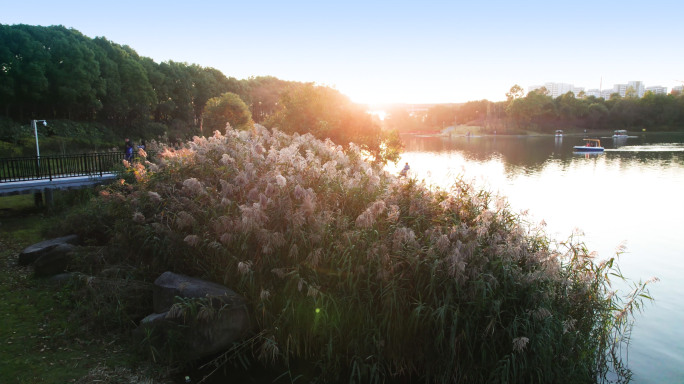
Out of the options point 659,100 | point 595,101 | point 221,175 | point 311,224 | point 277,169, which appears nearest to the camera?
point 311,224

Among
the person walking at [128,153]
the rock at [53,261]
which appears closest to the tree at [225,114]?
the person walking at [128,153]

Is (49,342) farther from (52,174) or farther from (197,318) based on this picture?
(52,174)

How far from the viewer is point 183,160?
11.6 m

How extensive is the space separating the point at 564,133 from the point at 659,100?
1013 inches

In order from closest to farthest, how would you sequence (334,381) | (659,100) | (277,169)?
(334,381) < (277,169) < (659,100)

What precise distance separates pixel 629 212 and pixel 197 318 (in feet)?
79.6

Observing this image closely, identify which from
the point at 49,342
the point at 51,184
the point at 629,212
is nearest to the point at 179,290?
the point at 49,342

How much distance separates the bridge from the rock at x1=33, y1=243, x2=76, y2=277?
6342 mm

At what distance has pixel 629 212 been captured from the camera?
894 inches

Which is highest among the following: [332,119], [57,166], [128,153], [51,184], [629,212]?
[332,119]

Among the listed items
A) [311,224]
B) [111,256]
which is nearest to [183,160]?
[111,256]

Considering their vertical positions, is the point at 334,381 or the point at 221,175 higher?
the point at 221,175

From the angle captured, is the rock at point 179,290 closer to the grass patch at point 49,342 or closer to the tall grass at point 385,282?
the tall grass at point 385,282

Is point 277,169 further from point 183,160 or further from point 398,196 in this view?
point 183,160
